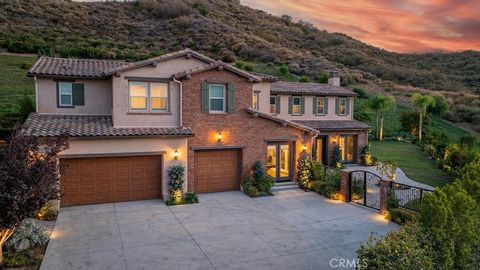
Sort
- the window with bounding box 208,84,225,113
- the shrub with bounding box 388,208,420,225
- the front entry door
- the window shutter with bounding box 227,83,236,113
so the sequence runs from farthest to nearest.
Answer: the front entry door
the window shutter with bounding box 227,83,236,113
the window with bounding box 208,84,225,113
the shrub with bounding box 388,208,420,225

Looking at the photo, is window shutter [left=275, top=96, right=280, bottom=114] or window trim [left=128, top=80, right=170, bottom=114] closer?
window trim [left=128, top=80, right=170, bottom=114]

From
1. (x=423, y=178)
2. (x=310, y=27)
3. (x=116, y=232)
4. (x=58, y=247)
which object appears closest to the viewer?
(x=58, y=247)

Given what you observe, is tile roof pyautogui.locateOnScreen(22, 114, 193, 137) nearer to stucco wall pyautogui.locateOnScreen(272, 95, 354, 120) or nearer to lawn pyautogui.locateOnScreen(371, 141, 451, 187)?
stucco wall pyautogui.locateOnScreen(272, 95, 354, 120)

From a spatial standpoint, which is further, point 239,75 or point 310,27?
point 310,27

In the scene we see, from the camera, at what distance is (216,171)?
17875 mm

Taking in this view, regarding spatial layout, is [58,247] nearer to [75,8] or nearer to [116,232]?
[116,232]

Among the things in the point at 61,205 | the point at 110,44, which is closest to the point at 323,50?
the point at 110,44

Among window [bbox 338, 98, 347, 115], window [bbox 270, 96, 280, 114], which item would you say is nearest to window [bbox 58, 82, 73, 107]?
window [bbox 270, 96, 280, 114]

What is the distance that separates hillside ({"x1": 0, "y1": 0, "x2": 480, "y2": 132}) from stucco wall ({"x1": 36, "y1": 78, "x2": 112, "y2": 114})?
2860 centimetres

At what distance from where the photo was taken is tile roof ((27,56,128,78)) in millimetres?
16094

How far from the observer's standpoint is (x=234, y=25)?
251ft

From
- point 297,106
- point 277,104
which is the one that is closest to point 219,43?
point 297,106

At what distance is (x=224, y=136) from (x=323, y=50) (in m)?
67.4

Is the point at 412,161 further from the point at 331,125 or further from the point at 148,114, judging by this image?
the point at 148,114
